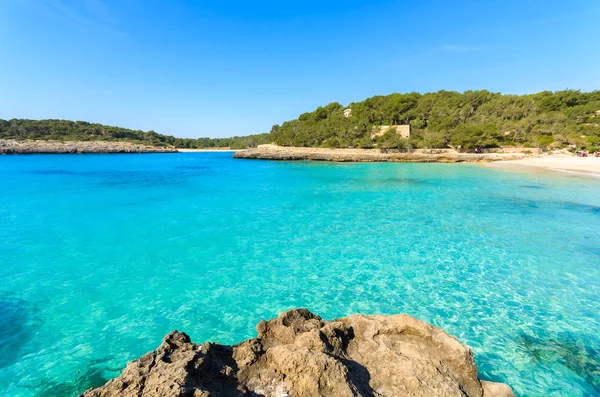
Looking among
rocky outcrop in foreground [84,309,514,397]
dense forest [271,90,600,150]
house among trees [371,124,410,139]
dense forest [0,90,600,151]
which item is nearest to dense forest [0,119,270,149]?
dense forest [0,90,600,151]

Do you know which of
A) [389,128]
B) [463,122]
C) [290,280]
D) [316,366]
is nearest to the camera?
[316,366]

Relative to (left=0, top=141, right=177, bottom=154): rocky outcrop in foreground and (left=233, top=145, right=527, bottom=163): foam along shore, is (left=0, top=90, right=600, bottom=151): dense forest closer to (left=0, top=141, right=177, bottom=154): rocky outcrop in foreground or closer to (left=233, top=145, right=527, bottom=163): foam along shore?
(left=233, top=145, right=527, bottom=163): foam along shore

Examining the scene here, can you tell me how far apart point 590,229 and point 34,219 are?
21.7 meters

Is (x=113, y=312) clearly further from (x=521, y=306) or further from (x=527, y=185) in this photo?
(x=527, y=185)

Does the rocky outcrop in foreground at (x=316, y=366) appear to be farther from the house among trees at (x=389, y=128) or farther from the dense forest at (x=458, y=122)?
the house among trees at (x=389, y=128)

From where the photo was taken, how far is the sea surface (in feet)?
13.2

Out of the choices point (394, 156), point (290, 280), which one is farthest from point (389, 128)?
point (290, 280)

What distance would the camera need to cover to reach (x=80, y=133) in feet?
305

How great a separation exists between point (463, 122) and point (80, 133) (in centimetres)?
11513

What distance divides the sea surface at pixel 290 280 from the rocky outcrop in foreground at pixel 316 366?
1480 millimetres

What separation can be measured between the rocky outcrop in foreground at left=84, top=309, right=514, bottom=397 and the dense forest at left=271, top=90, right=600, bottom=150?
1985 inches

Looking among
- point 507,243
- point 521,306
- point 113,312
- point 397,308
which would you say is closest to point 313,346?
point 397,308

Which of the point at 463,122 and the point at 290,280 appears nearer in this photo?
the point at 290,280

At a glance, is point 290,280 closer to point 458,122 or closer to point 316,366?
point 316,366
